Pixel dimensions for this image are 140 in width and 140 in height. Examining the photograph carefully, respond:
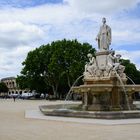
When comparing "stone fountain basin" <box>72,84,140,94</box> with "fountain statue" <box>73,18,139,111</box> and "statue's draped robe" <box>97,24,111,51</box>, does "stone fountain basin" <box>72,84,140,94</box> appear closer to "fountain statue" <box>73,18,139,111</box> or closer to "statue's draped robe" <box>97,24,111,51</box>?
"fountain statue" <box>73,18,139,111</box>

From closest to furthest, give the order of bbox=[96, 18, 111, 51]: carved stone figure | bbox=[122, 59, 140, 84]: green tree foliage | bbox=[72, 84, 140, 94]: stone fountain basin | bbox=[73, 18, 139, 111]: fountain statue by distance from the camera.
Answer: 1. bbox=[72, 84, 140, 94]: stone fountain basin
2. bbox=[73, 18, 139, 111]: fountain statue
3. bbox=[96, 18, 111, 51]: carved stone figure
4. bbox=[122, 59, 140, 84]: green tree foliage

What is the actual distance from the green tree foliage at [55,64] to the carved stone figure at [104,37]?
37.8 metres

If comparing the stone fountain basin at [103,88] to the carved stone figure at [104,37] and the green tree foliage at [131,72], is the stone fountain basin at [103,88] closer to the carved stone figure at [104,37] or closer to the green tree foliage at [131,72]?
the carved stone figure at [104,37]

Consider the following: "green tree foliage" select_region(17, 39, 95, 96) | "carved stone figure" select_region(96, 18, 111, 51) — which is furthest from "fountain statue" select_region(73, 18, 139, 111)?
"green tree foliage" select_region(17, 39, 95, 96)

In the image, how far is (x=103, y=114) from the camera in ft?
64.8

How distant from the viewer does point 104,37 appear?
96.6 feet

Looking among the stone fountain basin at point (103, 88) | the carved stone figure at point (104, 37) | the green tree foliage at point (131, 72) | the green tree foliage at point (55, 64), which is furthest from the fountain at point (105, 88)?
the green tree foliage at point (131, 72)

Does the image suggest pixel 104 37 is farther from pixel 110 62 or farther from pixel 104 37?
pixel 110 62

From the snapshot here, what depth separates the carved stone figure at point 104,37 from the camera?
2936 centimetres

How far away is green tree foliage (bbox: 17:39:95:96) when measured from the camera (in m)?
70.7

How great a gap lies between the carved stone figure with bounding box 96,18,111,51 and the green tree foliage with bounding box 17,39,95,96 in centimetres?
Result: 3775

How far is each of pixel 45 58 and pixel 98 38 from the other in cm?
4987

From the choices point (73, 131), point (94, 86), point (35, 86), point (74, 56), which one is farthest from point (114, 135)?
point (35, 86)

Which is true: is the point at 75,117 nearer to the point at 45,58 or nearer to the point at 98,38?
the point at 98,38
